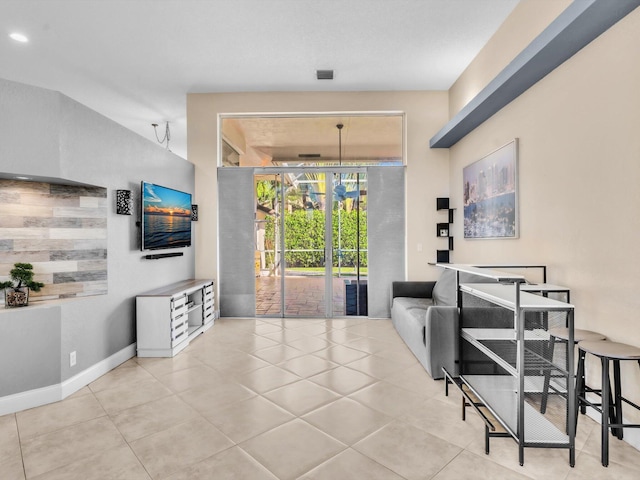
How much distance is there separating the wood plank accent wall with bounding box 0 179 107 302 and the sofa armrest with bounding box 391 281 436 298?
147 inches

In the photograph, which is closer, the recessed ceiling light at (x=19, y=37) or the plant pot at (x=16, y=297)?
the plant pot at (x=16, y=297)

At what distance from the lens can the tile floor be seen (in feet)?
6.33

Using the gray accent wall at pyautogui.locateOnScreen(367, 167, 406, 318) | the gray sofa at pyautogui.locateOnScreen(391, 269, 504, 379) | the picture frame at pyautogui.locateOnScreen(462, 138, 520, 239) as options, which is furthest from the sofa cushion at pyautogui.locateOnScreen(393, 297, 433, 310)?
the picture frame at pyautogui.locateOnScreen(462, 138, 520, 239)

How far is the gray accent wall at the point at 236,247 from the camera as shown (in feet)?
18.0

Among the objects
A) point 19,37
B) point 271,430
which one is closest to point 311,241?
point 271,430

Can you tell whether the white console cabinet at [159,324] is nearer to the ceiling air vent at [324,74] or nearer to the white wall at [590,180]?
the ceiling air vent at [324,74]

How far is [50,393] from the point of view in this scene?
109 inches

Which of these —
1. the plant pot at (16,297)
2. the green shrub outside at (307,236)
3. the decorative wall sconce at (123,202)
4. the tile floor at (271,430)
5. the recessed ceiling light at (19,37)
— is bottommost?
the tile floor at (271,430)

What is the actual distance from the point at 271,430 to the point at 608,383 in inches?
81.7

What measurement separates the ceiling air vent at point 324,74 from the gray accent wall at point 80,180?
2.43 meters

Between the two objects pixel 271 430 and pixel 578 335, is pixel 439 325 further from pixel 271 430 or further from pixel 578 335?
pixel 271 430

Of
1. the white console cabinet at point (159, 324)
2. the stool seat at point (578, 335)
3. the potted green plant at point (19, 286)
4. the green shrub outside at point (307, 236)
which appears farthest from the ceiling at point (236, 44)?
the stool seat at point (578, 335)

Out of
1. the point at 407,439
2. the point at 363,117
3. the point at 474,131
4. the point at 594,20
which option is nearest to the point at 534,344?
the point at 407,439

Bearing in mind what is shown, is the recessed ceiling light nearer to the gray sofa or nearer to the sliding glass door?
the sliding glass door
